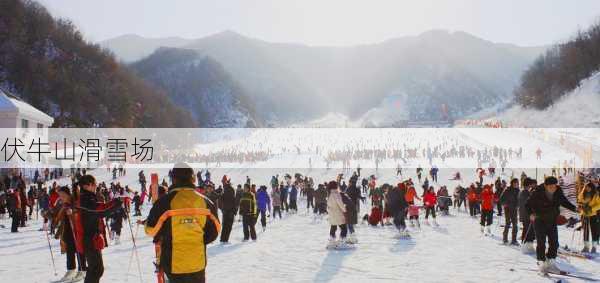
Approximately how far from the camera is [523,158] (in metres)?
41.3

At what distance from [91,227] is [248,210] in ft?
19.6

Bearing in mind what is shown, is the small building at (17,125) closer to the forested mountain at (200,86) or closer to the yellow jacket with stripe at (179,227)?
the yellow jacket with stripe at (179,227)

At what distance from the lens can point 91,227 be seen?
22.3ft

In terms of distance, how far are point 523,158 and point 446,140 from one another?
2289cm

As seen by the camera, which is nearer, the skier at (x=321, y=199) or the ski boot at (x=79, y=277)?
the ski boot at (x=79, y=277)

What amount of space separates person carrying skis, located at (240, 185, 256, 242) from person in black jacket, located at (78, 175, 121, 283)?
5687 mm

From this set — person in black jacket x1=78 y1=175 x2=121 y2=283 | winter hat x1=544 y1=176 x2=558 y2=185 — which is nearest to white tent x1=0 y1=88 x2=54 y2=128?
person in black jacket x1=78 y1=175 x2=121 y2=283

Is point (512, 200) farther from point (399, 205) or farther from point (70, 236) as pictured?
point (70, 236)

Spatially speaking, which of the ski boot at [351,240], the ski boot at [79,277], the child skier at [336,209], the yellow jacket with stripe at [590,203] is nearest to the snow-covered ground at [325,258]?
the ski boot at [351,240]

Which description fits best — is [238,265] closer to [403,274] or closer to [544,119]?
[403,274]

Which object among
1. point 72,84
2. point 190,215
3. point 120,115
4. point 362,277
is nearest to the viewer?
point 190,215

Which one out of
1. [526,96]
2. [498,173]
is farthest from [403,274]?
[526,96]

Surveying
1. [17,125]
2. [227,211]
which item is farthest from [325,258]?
[17,125]

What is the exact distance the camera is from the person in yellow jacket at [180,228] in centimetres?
477
